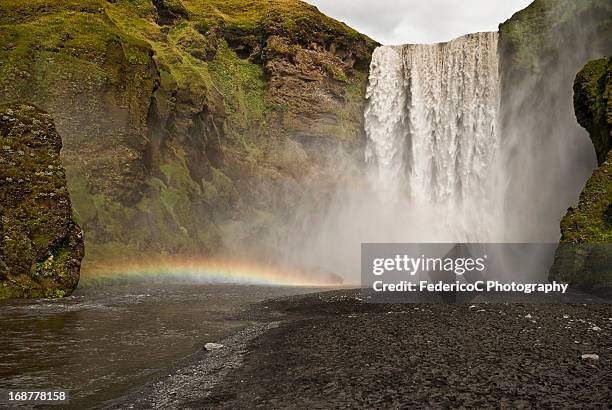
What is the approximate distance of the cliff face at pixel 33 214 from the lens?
84.0ft

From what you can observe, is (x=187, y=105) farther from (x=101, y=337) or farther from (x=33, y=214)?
(x=101, y=337)

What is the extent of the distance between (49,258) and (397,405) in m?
25.9

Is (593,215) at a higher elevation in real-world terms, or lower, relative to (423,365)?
higher

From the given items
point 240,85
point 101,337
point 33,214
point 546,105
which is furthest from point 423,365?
point 240,85

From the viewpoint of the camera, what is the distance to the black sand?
7559mm

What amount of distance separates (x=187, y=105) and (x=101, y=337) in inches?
1689

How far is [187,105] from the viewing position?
53719 mm

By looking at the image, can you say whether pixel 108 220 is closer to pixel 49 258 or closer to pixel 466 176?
pixel 49 258

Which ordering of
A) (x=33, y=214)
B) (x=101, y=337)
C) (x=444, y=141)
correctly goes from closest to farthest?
(x=101, y=337), (x=33, y=214), (x=444, y=141)

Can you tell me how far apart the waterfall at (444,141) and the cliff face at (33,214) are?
41254mm

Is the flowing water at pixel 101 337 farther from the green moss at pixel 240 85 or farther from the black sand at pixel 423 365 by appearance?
the green moss at pixel 240 85

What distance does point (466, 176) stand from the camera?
2112 inches

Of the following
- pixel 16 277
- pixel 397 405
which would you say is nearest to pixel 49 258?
pixel 16 277

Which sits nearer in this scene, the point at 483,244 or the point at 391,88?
the point at 483,244
